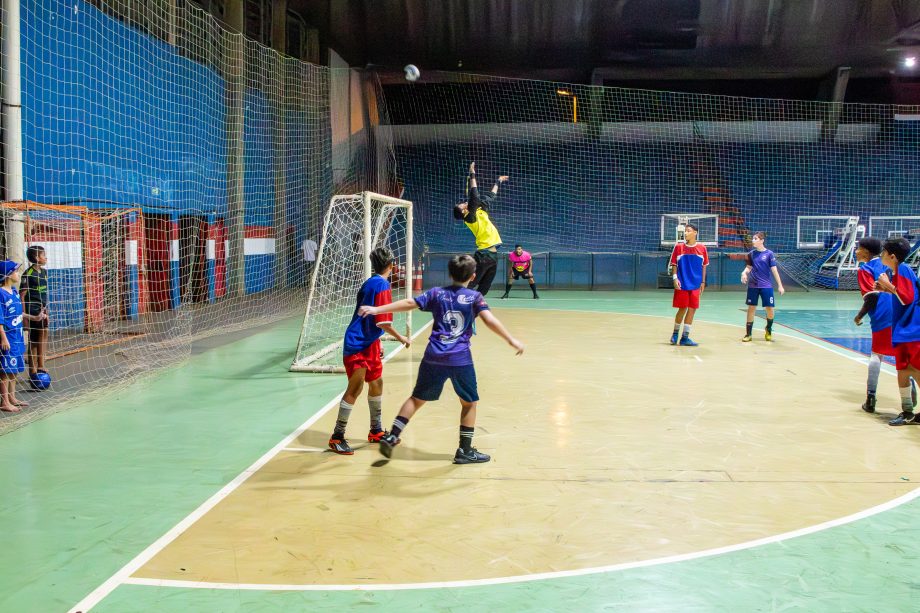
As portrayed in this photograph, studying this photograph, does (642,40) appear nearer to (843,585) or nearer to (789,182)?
(789,182)

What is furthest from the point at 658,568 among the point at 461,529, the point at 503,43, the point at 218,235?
the point at 503,43

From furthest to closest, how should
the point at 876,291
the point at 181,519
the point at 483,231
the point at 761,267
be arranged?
the point at 761,267, the point at 483,231, the point at 876,291, the point at 181,519

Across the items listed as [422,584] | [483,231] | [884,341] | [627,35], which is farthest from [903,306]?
[627,35]

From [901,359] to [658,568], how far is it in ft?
14.7

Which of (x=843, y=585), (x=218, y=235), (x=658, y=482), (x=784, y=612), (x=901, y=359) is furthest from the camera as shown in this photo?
(x=218, y=235)

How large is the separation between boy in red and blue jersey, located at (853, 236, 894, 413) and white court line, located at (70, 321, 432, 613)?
19.4 ft

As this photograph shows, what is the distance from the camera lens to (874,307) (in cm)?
792

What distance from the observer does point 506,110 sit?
30.3m

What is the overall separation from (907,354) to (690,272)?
18.2 ft

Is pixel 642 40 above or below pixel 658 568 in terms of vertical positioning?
above

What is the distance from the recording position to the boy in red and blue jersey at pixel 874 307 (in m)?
7.88

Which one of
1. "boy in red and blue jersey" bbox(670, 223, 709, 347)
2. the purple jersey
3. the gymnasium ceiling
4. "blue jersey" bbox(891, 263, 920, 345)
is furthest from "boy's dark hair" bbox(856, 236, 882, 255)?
the gymnasium ceiling

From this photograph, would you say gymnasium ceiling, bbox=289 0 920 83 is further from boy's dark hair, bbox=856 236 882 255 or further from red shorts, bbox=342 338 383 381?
red shorts, bbox=342 338 383 381

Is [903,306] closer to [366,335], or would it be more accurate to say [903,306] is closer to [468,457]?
[468,457]
